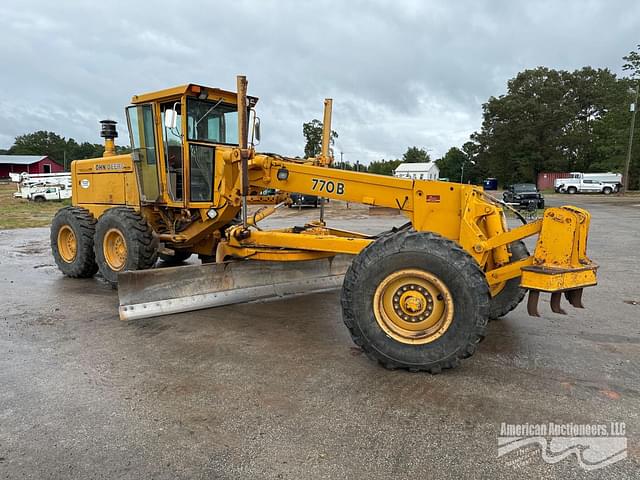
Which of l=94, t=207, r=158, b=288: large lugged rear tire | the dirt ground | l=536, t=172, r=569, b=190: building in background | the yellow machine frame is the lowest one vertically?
the dirt ground

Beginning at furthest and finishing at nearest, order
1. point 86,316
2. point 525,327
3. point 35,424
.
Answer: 1. point 86,316
2. point 525,327
3. point 35,424

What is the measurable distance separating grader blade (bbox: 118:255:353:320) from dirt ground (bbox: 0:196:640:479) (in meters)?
0.19

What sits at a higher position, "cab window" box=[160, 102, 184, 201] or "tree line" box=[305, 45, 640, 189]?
"tree line" box=[305, 45, 640, 189]

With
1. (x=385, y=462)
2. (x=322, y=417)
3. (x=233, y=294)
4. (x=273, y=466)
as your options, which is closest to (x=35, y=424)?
(x=273, y=466)

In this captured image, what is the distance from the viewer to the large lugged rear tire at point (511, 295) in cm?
498

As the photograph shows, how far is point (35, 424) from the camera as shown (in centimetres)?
303

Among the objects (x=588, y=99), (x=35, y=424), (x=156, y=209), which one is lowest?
(x=35, y=424)

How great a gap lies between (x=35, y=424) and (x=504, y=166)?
64.5 m

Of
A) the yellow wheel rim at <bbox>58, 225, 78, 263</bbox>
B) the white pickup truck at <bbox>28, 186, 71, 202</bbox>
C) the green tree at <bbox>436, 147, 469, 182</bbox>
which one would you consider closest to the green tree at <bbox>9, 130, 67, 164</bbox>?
the white pickup truck at <bbox>28, 186, 71, 202</bbox>

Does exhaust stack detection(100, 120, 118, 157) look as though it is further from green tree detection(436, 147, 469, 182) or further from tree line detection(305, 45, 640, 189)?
green tree detection(436, 147, 469, 182)

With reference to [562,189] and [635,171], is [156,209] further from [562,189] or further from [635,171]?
[635,171]

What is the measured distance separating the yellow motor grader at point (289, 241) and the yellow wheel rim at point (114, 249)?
0.06 ft

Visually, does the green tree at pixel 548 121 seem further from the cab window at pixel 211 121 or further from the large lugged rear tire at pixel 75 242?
the large lugged rear tire at pixel 75 242

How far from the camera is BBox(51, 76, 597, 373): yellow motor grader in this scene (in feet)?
12.0
